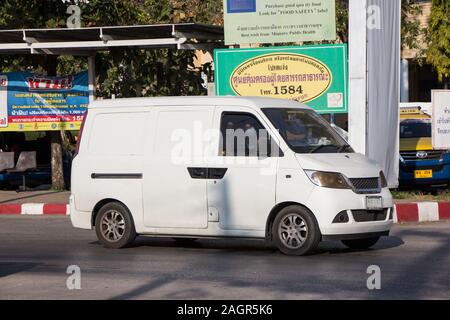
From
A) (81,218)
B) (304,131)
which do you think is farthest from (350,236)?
(81,218)

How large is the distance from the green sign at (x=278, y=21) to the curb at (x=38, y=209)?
4629 mm

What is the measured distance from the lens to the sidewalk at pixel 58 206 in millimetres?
16109

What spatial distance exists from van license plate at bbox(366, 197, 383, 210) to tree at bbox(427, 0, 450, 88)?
18.0 meters

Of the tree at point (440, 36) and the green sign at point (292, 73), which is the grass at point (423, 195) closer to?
the green sign at point (292, 73)

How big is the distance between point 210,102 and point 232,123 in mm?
410

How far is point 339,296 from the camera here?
885cm

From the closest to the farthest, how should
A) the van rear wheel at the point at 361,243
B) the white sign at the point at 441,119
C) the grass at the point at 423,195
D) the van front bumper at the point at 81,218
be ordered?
the van rear wheel at the point at 361,243 < the van front bumper at the point at 81,218 < the grass at the point at 423,195 < the white sign at the point at 441,119

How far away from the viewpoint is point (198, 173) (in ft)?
39.4

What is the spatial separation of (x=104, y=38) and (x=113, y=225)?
23.2 ft

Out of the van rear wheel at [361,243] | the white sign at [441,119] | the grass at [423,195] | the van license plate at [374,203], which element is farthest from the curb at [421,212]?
the van license plate at [374,203]

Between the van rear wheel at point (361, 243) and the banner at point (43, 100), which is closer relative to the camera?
the van rear wheel at point (361, 243)

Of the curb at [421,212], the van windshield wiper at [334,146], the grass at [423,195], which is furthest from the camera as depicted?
the grass at [423,195]
